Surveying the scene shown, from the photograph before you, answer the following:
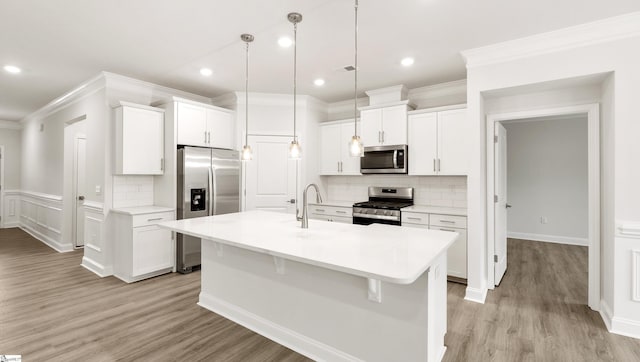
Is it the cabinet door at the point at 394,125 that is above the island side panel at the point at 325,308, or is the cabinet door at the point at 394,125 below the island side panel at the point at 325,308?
above

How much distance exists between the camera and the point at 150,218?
408 cm

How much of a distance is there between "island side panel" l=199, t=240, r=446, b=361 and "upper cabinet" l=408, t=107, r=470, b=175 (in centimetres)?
225

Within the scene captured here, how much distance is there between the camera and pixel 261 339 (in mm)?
2596

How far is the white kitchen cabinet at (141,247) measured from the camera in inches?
155

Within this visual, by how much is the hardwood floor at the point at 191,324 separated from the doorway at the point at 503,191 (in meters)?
0.27

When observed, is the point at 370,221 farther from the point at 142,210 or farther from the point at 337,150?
the point at 142,210

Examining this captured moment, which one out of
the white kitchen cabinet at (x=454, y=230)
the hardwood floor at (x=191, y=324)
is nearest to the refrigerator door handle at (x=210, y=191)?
the hardwood floor at (x=191, y=324)

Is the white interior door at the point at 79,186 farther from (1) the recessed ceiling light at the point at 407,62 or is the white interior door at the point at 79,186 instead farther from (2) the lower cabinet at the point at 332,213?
(1) the recessed ceiling light at the point at 407,62

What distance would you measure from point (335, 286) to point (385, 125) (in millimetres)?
3009

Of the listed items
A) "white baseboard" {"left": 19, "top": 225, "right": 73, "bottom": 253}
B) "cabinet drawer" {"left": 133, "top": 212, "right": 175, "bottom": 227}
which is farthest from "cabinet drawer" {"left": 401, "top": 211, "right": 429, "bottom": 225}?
"white baseboard" {"left": 19, "top": 225, "right": 73, "bottom": 253}

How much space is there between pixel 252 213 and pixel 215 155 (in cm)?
153

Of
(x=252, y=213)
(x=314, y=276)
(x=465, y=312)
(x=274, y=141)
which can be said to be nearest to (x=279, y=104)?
(x=274, y=141)

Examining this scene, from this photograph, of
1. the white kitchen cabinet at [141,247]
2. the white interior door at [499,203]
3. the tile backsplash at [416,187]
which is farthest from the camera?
the tile backsplash at [416,187]

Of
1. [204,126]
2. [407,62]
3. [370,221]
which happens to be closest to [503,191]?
[370,221]
